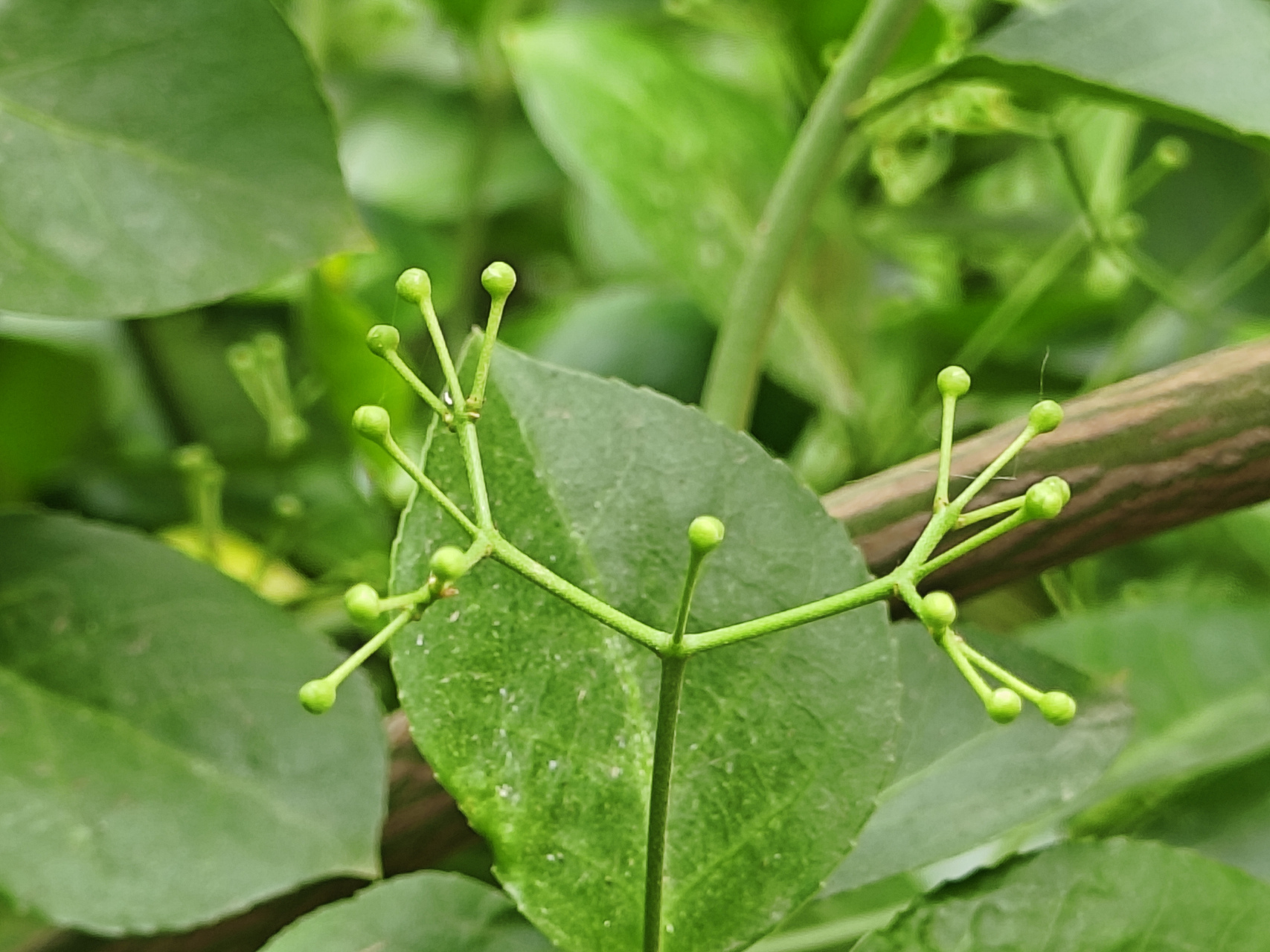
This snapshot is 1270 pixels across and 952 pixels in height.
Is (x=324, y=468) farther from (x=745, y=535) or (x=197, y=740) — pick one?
(x=745, y=535)

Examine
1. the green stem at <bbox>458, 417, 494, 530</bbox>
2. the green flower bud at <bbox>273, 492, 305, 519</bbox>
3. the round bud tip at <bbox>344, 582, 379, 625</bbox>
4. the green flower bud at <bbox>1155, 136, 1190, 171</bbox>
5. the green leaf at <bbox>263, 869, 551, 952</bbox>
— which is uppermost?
the green flower bud at <bbox>1155, 136, 1190, 171</bbox>

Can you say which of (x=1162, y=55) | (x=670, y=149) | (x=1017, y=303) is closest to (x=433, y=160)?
(x=670, y=149)

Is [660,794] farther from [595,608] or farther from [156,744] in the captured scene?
[156,744]

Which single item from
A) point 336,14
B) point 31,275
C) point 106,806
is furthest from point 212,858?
point 336,14

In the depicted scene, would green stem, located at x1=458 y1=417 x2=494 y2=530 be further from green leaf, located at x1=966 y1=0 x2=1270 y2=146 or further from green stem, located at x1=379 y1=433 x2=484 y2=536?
green leaf, located at x1=966 y1=0 x2=1270 y2=146

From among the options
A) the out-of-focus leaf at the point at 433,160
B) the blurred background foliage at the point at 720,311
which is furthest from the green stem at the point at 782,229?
the out-of-focus leaf at the point at 433,160

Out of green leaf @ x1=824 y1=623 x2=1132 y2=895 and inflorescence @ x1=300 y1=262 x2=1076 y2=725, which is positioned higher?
inflorescence @ x1=300 y1=262 x2=1076 y2=725

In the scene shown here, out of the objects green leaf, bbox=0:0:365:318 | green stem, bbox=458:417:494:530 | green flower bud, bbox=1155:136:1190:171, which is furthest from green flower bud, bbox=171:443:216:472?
green flower bud, bbox=1155:136:1190:171

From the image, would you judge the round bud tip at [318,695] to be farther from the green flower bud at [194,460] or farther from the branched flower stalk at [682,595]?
the green flower bud at [194,460]
